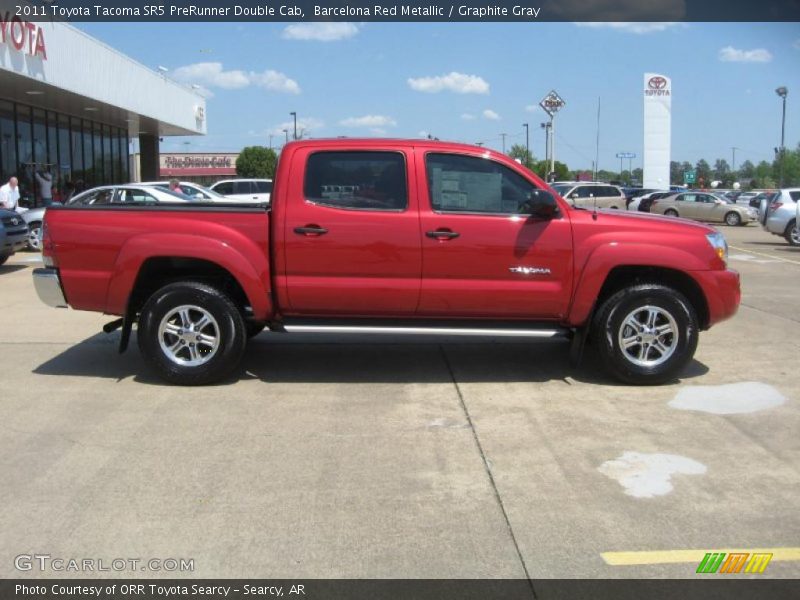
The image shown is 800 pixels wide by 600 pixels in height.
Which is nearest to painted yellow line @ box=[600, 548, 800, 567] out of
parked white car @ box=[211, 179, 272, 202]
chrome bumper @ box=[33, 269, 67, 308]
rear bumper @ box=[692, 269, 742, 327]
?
rear bumper @ box=[692, 269, 742, 327]

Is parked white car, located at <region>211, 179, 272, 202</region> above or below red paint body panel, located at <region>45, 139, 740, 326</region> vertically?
above

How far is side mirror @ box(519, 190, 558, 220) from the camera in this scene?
5.98m

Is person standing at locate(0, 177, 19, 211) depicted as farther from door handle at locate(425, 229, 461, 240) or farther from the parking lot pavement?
door handle at locate(425, 229, 461, 240)

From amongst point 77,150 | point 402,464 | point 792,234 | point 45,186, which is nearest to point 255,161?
point 77,150

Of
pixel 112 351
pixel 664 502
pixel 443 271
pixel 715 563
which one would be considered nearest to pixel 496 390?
pixel 443 271

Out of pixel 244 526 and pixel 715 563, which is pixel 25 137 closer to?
pixel 244 526

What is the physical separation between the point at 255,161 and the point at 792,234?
2473 inches

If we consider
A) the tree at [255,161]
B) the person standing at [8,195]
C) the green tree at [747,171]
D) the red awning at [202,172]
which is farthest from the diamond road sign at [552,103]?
the green tree at [747,171]

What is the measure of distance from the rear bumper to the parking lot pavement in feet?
2.11

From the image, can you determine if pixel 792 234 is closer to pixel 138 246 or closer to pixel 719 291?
pixel 719 291

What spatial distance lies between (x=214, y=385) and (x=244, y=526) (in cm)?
265

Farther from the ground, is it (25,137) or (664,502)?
(25,137)

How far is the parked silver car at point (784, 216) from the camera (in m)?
21.0

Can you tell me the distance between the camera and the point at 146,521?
3.91 meters
